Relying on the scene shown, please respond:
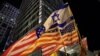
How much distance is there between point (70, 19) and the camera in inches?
367

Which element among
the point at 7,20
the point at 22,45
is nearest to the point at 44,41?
the point at 22,45

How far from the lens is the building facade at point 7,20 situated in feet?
343

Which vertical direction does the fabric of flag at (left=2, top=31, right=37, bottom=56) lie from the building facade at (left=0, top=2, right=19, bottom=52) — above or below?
above

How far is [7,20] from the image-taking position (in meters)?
114

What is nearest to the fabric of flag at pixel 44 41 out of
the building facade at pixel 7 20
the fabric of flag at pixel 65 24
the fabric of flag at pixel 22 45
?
the fabric of flag at pixel 22 45

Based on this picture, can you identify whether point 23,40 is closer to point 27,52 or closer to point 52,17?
point 27,52

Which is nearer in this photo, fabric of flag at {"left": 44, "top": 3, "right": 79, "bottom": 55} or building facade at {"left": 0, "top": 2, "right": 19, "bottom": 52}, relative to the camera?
fabric of flag at {"left": 44, "top": 3, "right": 79, "bottom": 55}

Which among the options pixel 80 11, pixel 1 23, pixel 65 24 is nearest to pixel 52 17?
pixel 65 24

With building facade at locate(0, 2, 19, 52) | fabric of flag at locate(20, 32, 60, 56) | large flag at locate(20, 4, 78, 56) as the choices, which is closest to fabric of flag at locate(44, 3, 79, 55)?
large flag at locate(20, 4, 78, 56)

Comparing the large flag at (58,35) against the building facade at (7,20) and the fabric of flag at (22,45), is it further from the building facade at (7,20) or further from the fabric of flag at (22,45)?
the building facade at (7,20)

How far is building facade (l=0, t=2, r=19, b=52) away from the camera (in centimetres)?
10468

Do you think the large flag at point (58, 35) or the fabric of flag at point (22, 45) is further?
the fabric of flag at point (22, 45)

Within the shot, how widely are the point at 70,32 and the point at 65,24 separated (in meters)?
0.47

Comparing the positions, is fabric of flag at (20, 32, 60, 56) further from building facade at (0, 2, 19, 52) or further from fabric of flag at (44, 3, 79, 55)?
building facade at (0, 2, 19, 52)
